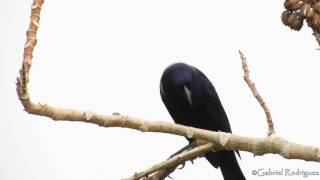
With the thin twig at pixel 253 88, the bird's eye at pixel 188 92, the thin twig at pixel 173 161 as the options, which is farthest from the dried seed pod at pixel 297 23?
the bird's eye at pixel 188 92

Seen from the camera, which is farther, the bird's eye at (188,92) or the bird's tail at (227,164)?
the bird's eye at (188,92)

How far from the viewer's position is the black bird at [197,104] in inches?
97.5

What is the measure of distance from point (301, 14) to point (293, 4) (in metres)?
0.05

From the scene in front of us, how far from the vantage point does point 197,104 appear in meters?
2.64

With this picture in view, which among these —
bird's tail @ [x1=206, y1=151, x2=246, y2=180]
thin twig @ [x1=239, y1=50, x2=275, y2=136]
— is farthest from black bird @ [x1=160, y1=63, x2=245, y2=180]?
thin twig @ [x1=239, y1=50, x2=275, y2=136]

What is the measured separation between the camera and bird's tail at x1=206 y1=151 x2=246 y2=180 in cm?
244

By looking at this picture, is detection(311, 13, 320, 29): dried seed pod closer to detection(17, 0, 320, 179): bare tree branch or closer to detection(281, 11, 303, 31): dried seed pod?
detection(281, 11, 303, 31): dried seed pod

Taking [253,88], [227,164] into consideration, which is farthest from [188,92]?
[253,88]

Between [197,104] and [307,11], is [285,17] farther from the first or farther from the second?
[197,104]

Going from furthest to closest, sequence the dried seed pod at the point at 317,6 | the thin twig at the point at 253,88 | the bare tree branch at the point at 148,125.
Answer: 1. the thin twig at the point at 253,88
2. the dried seed pod at the point at 317,6
3. the bare tree branch at the point at 148,125

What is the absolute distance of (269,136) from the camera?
1.38 m

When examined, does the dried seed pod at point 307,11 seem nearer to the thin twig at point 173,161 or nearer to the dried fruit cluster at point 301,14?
the dried fruit cluster at point 301,14

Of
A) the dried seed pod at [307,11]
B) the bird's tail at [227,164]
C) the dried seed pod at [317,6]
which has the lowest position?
the bird's tail at [227,164]

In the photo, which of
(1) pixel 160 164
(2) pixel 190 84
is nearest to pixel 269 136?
(1) pixel 160 164
